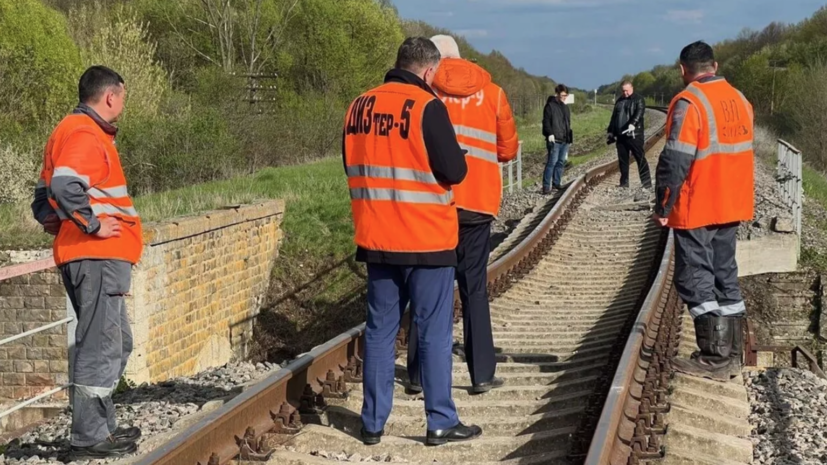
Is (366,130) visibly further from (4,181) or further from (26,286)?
(4,181)

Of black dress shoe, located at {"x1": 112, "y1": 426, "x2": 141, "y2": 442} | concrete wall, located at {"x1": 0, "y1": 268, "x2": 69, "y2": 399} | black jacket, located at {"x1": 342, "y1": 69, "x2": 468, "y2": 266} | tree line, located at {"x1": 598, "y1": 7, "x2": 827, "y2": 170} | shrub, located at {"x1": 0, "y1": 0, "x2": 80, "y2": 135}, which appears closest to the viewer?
black jacket, located at {"x1": 342, "y1": 69, "x2": 468, "y2": 266}

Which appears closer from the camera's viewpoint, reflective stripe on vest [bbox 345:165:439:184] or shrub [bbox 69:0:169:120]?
reflective stripe on vest [bbox 345:165:439:184]

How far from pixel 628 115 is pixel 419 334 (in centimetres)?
1290

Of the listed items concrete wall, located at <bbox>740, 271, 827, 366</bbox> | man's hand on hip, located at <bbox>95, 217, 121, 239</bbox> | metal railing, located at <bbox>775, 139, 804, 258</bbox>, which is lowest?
concrete wall, located at <bbox>740, 271, 827, 366</bbox>

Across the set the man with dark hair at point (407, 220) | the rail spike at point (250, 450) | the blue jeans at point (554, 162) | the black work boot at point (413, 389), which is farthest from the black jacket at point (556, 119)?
the rail spike at point (250, 450)

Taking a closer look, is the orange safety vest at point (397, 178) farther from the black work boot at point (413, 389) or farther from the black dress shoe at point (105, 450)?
the black dress shoe at point (105, 450)

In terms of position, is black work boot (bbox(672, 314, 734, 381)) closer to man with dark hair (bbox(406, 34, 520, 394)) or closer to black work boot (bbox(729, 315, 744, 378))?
black work boot (bbox(729, 315, 744, 378))

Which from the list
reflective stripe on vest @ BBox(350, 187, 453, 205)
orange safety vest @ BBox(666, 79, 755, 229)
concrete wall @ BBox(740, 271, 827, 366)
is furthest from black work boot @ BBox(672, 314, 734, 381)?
concrete wall @ BBox(740, 271, 827, 366)

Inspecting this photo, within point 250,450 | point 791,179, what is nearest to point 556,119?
point 791,179

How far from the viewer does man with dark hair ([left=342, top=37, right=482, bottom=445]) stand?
4914 millimetres

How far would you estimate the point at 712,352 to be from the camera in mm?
6582

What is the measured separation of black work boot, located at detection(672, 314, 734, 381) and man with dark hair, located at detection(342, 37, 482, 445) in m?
1.98

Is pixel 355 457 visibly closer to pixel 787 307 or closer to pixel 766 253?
pixel 766 253

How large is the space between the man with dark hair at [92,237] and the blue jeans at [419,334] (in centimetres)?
139
